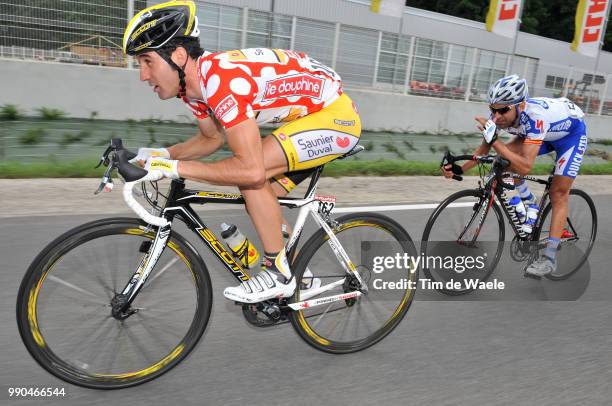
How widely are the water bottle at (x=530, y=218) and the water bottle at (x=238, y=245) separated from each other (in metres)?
2.54

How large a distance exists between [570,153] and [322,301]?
2680mm

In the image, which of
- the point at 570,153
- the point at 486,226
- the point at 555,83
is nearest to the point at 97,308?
the point at 486,226

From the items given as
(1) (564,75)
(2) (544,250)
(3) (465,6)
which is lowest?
(2) (544,250)

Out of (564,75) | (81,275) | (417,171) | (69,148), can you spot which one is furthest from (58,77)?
(564,75)

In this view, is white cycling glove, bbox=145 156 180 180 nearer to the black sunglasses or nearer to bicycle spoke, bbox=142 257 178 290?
bicycle spoke, bbox=142 257 178 290

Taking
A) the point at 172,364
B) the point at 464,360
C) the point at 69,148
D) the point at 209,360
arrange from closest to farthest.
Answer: the point at 172,364 < the point at 209,360 < the point at 464,360 < the point at 69,148

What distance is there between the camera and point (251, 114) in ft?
8.21

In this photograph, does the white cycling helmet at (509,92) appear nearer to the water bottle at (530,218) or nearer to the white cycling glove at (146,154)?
the water bottle at (530,218)

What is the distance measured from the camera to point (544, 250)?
14.5 feet

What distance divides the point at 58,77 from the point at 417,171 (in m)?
6.92


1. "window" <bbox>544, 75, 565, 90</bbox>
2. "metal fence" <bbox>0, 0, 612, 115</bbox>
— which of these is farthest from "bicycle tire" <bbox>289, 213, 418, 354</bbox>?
"window" <bbox>544, 75, 565, 90</bbox>

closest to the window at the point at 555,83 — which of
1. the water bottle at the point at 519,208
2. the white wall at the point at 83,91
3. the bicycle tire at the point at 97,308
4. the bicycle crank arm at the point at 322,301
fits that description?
the white wall at the point at 83,91

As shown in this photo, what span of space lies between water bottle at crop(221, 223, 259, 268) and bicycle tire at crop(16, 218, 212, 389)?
0.85ft

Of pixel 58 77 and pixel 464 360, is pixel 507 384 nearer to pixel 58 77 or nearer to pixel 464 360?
pixel 464 360
